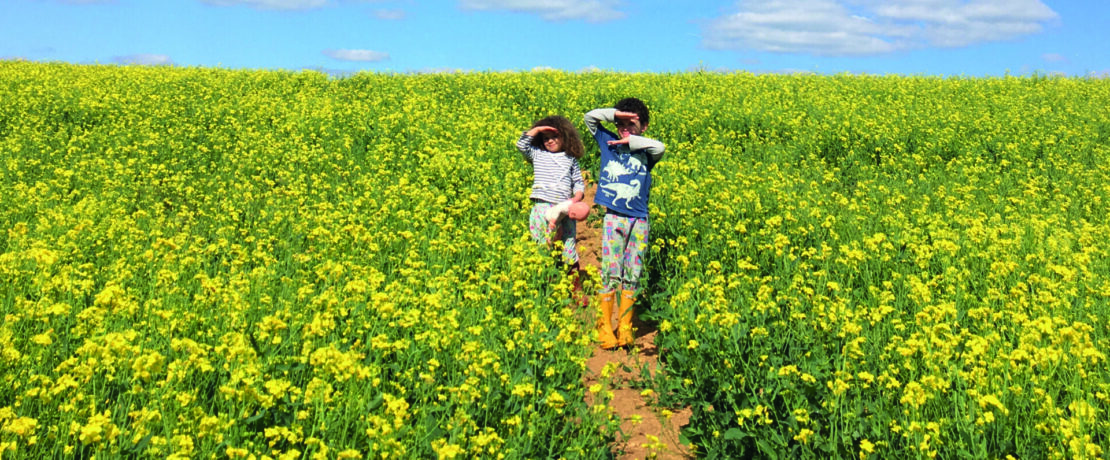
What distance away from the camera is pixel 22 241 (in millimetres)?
6074

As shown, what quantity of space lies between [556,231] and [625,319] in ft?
3.23

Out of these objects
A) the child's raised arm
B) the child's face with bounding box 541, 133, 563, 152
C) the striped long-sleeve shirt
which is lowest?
the striped long-sleeve shirt

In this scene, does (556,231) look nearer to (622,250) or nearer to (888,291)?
(622,250)

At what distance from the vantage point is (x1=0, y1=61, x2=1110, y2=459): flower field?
3.52 m

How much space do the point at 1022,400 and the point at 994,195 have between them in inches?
264

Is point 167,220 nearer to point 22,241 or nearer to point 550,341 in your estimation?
point 22,241

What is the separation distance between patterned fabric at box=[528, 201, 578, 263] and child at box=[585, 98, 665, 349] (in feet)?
1.27

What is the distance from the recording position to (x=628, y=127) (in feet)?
20.9

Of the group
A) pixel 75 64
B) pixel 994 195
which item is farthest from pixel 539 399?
pixel 75 64

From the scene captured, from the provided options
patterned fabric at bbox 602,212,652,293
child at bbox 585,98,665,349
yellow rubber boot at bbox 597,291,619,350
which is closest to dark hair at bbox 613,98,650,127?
child at bbox 585,98,665,349

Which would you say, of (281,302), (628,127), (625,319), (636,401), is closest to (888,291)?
(625,319)

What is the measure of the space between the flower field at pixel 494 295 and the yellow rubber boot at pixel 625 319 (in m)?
0.16

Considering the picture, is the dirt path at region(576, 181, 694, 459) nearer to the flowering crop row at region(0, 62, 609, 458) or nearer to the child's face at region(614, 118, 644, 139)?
the flowering crop row at region(0, 62, 609, 458)

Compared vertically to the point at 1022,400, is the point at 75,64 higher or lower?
higher
